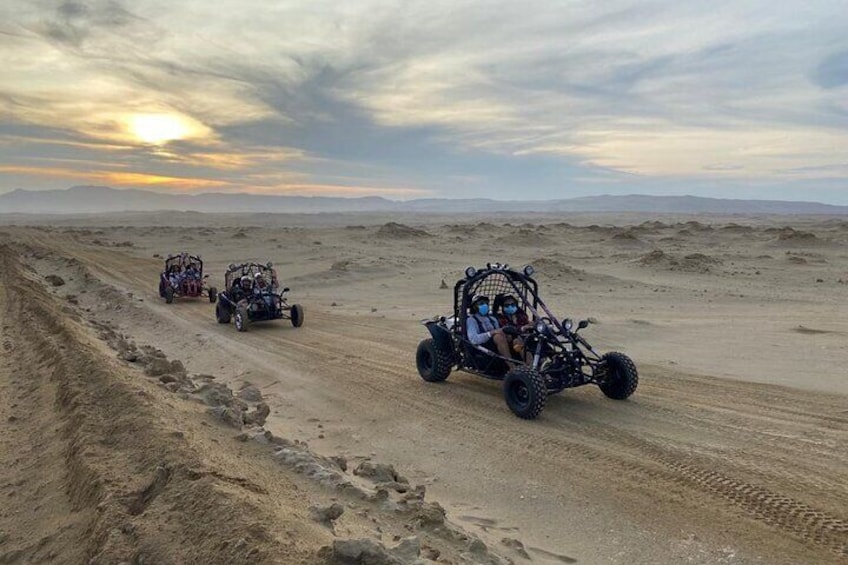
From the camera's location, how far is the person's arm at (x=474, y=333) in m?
9.34

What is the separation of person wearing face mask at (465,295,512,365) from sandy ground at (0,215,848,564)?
0.73 m

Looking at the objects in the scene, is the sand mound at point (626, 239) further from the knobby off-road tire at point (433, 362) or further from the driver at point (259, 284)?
the knobby off-road tire at point (433, 362)

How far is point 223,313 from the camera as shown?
15.9 metres

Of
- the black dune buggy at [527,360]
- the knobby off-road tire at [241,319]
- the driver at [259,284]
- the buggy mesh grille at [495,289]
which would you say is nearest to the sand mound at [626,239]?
the driver at [259,284]

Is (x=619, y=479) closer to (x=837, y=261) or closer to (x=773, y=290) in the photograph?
(x=773, y=290)

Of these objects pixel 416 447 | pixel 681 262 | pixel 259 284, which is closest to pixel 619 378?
pixel 416 447

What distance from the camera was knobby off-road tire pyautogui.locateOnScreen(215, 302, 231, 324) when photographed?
15891 millimetres

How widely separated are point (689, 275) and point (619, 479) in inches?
842

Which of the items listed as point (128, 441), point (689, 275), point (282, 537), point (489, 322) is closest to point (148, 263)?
point (689, 275)

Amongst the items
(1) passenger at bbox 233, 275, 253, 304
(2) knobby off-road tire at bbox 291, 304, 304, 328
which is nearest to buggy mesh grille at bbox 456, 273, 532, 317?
(2) knobby off-road tire at bbox 291, 304, 304, 328

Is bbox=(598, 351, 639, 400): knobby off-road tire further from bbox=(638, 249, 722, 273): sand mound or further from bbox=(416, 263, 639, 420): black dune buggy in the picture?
bbox=(638, 249, 722, 273): sand mound

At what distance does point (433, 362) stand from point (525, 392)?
2027mm

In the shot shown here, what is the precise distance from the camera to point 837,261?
95.5 feet

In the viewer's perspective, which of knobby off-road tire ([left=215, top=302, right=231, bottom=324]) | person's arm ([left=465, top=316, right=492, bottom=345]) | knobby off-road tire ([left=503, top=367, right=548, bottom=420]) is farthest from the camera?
knobby off-road tire ([left=215, top=302, right=231, bottom=324])
